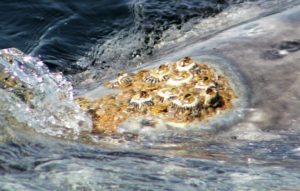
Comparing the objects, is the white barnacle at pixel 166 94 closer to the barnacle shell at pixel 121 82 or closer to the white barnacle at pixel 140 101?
the white barnacle at pixel 140 101

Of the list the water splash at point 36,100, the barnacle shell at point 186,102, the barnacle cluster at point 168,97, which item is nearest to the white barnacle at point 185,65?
the barnacle cluster at point 168,97

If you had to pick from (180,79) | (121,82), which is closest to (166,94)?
(180,79)

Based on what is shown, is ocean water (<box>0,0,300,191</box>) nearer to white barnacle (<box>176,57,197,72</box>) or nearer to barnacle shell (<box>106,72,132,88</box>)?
barnacle shell (<box>106,72,132,88</box>)

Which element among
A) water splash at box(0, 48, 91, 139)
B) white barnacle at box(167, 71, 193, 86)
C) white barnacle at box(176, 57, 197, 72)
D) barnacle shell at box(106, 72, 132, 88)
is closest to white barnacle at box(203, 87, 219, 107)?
white barnacle at box(167, 71, 193, 86)

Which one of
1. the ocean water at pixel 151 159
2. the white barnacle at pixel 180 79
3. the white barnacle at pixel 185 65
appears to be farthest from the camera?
the white barnacle at pixel 185 65

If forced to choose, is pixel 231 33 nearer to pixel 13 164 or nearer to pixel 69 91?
pixel 69 91
